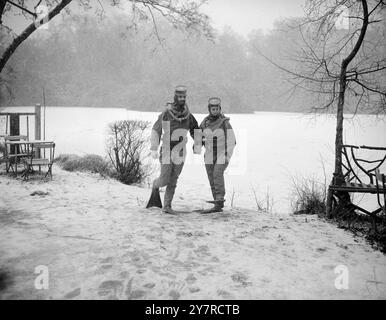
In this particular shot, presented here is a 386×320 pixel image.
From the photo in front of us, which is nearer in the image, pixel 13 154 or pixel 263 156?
pixel 13 154

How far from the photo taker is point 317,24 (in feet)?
19.0

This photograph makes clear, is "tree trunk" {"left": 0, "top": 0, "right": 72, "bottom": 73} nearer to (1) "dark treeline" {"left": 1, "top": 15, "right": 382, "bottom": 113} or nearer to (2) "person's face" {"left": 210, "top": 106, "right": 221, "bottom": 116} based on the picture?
(2) "person's face" {"left": 210, "top": 106, "right": 221, "bottom": 116}

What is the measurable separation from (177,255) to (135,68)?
49.9 meters

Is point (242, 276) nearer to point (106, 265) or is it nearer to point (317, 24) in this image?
point (106, 265)

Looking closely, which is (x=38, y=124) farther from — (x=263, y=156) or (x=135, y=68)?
(x=135, y=68)

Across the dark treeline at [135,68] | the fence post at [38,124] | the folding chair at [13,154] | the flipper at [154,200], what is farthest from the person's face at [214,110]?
the dark treeline at [135,68]

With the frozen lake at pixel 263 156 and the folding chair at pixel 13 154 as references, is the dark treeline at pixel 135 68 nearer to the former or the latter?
the frozen lake at pixel 263 156

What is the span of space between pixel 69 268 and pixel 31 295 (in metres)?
0.50

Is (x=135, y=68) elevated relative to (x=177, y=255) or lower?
elevated

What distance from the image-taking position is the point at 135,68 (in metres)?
50.2

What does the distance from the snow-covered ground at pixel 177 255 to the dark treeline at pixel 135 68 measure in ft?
115

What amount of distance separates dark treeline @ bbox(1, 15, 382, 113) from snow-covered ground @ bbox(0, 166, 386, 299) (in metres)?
35.1

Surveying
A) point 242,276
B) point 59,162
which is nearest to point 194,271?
point 242,276

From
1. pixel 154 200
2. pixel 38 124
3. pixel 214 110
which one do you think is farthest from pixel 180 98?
pixel 38 124
